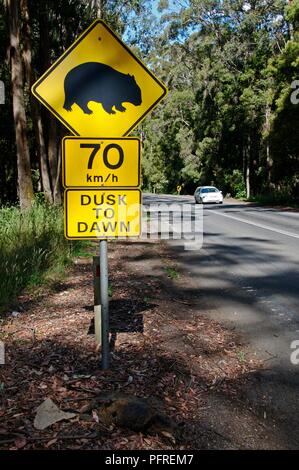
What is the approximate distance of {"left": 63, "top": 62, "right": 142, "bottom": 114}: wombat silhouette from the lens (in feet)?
11.3

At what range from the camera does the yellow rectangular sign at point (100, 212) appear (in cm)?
351

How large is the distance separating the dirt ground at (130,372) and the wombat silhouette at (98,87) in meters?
2.16

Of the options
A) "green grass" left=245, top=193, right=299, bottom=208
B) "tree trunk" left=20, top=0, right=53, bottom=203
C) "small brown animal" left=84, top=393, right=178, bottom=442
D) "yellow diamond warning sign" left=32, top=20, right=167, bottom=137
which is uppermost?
"tree trunk" left=20, top=0, right=53, bottom=203

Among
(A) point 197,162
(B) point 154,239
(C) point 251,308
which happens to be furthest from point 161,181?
(C) point 251,308

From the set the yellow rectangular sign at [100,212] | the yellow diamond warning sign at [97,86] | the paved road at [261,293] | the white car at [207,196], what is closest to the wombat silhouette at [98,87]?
the yellow diamond warning sign at [97,86]

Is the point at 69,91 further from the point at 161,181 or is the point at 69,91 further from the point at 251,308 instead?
the point at 161,181

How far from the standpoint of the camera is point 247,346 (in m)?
4.68

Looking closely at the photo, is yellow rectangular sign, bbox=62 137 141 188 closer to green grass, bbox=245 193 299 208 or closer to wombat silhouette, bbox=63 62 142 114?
wombat silhouette, bbox=63 62 142 114

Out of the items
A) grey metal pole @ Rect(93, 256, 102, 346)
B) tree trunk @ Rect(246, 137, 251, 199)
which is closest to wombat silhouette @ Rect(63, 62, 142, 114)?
grey metal pole @ Rect(93, 256, 102, 346)

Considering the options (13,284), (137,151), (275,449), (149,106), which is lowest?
(275,449)

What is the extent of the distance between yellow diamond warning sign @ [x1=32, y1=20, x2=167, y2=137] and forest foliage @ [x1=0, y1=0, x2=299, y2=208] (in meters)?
9.46

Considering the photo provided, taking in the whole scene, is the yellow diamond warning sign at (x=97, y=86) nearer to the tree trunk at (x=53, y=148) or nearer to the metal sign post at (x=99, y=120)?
the metal sign post at (x=99, y=120)
